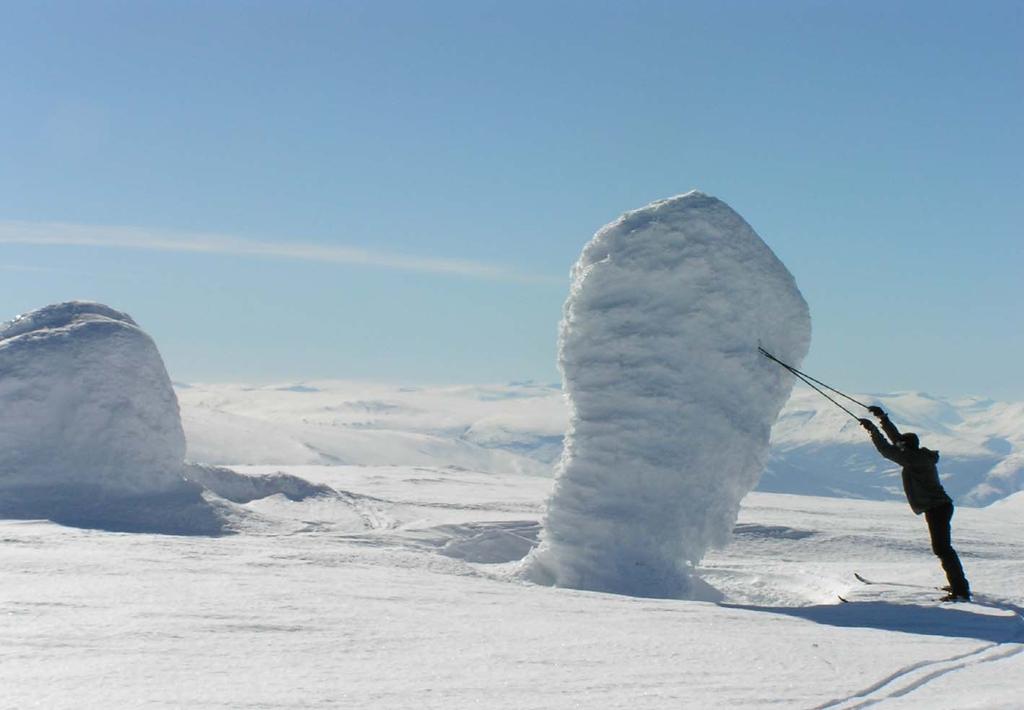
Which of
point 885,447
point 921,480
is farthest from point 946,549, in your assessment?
point 885,447

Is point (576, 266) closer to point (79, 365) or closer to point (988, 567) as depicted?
point (988, 567)

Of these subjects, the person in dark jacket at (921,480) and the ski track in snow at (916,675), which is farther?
the person in dark jacket at (921,480)

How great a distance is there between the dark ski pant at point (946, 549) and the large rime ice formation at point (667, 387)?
245 cm

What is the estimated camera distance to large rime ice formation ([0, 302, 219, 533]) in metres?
18.9

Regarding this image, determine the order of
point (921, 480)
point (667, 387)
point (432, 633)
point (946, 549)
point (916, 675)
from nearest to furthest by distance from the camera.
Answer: point (916, 675) → point (432, 633) → point (946, 549) → point (921, 480) → point (667, 387)

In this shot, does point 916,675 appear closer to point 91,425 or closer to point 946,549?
point 946,549

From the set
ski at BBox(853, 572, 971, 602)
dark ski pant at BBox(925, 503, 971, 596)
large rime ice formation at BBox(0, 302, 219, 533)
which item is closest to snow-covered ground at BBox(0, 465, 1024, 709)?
ski at BBox(853, 572, 971, 602)

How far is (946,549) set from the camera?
463 inches

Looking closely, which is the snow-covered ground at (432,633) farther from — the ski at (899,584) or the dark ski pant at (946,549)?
the dark ski pant at (946,549)

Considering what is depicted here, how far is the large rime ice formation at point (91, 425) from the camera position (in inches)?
744

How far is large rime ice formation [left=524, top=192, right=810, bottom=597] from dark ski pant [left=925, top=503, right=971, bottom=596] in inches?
96.5

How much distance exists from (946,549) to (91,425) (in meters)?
14.8

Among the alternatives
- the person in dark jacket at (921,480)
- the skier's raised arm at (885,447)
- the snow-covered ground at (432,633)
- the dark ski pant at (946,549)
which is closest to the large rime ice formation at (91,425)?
the snow-covered ground at (432,633)

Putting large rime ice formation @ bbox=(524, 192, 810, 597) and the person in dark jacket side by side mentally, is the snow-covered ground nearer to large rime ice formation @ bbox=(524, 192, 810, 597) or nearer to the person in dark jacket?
the person in dark jacket
